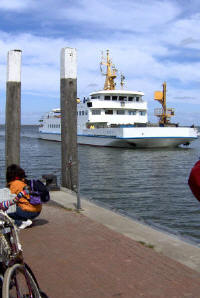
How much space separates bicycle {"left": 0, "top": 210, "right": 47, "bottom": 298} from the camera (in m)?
2.43

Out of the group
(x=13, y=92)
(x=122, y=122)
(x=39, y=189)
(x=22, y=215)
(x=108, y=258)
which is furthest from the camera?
(x=122, y=122)

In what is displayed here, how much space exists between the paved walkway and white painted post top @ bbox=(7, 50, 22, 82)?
3.66 meters

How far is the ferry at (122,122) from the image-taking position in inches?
1294

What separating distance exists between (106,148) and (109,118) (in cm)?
355

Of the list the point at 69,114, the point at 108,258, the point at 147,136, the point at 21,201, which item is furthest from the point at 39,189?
the point at 147,136

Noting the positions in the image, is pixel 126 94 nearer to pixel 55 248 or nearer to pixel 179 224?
pixel 179 224

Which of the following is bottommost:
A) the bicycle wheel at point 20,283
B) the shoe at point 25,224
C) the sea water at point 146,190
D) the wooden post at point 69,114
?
the sea water at point 146,190

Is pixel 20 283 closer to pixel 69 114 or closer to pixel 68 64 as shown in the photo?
pixel 69 114

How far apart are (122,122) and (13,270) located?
35.6 meters

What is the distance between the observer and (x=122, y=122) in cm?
3775

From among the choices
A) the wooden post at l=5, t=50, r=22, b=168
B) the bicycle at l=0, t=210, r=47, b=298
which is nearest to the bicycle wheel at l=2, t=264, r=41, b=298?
the bicycle at l=0, t=210, r=47, b=298

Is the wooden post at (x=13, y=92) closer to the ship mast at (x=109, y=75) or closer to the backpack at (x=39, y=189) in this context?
the backpack at (x=39, y=189)

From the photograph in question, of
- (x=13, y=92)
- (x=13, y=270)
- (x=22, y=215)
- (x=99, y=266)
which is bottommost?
(x=99, y=266)

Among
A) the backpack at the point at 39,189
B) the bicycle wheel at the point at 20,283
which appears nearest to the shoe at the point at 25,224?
the backpack at the point at 39,189
